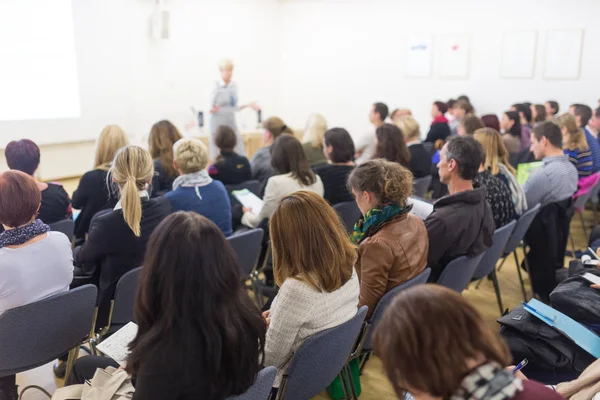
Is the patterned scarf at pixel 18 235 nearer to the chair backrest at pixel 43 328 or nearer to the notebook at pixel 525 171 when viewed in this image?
the chair backrest at pixel 43 328

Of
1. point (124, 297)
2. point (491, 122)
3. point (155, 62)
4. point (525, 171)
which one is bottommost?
point (124, 297)

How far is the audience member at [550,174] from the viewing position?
365 cm

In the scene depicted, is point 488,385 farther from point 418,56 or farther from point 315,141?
point 418,56

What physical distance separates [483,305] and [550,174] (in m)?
1.05

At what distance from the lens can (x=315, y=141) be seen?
504 cm

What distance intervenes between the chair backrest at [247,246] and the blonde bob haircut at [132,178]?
0.51 meters

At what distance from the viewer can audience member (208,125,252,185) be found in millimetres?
4051

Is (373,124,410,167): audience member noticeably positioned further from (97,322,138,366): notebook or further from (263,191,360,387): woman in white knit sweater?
(97,322,138,366): notebook

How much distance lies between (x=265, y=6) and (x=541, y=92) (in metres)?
5.34

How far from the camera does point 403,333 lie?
1104 mm

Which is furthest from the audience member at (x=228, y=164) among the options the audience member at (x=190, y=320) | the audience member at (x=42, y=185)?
the audience member at (x=190, y=320)

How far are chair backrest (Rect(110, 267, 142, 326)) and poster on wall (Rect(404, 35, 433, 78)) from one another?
7563 mm

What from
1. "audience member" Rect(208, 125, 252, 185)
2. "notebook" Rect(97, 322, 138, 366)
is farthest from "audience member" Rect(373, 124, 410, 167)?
"notebook" Rect(97, 322, 138, 366)

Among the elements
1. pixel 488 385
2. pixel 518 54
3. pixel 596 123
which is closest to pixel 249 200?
pixel 488 385
